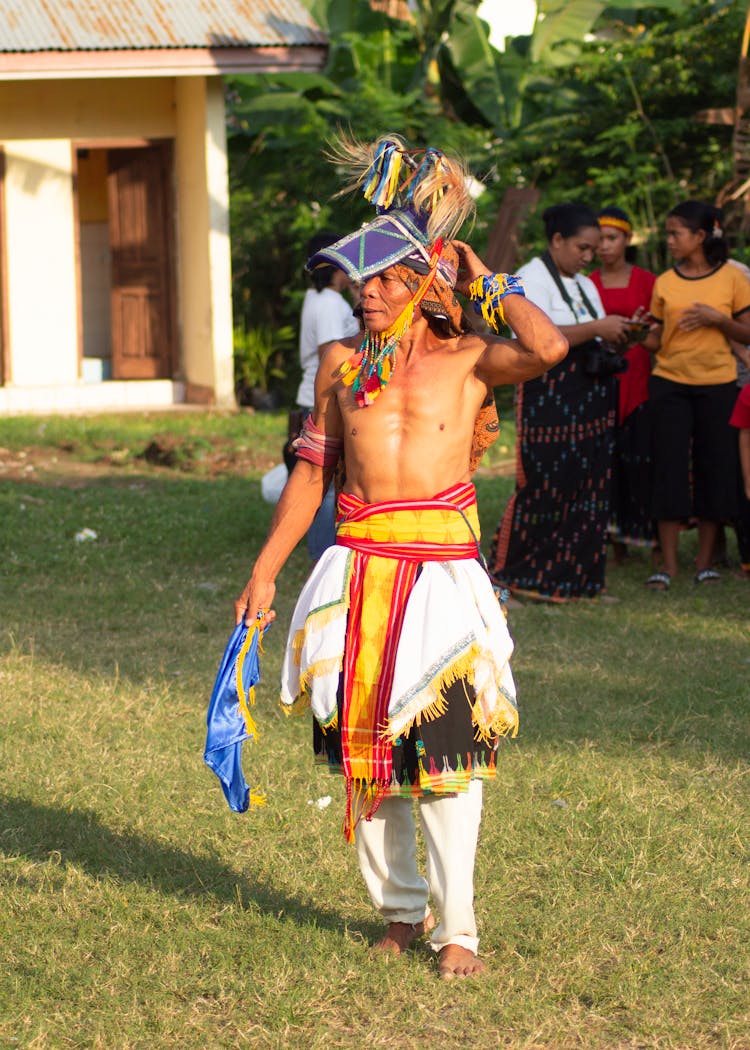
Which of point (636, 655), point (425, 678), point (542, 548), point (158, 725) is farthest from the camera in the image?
point (542, 548)

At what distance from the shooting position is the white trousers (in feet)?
12.5

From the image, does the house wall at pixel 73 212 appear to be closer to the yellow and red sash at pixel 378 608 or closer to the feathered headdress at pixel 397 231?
the feathered headdress at pixel 397 231

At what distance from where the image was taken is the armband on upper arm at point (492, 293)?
3.74m

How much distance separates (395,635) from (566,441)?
14.9 feet

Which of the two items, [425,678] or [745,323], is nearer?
[425,678]

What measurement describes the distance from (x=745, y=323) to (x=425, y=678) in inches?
217

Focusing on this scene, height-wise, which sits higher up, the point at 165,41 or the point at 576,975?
the point at 165,41

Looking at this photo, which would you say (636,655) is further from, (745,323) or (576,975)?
(576,975)

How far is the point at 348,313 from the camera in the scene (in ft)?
28.3

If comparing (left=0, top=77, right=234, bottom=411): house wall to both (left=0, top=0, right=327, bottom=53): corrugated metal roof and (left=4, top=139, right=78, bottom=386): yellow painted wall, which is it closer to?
(left=4, top=139, right=78, bottom=386): yellow painted wall

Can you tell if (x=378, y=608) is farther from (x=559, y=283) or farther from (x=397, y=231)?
(x=559, y=283)

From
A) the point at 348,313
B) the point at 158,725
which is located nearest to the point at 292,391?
the point at 348,313

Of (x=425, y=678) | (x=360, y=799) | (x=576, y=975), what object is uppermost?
(x=425, y=678)

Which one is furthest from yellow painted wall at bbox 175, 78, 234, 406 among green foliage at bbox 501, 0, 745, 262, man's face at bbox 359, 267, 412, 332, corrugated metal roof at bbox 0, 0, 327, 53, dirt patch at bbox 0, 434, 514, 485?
man's face at bbox 359, 267, 412, 332
